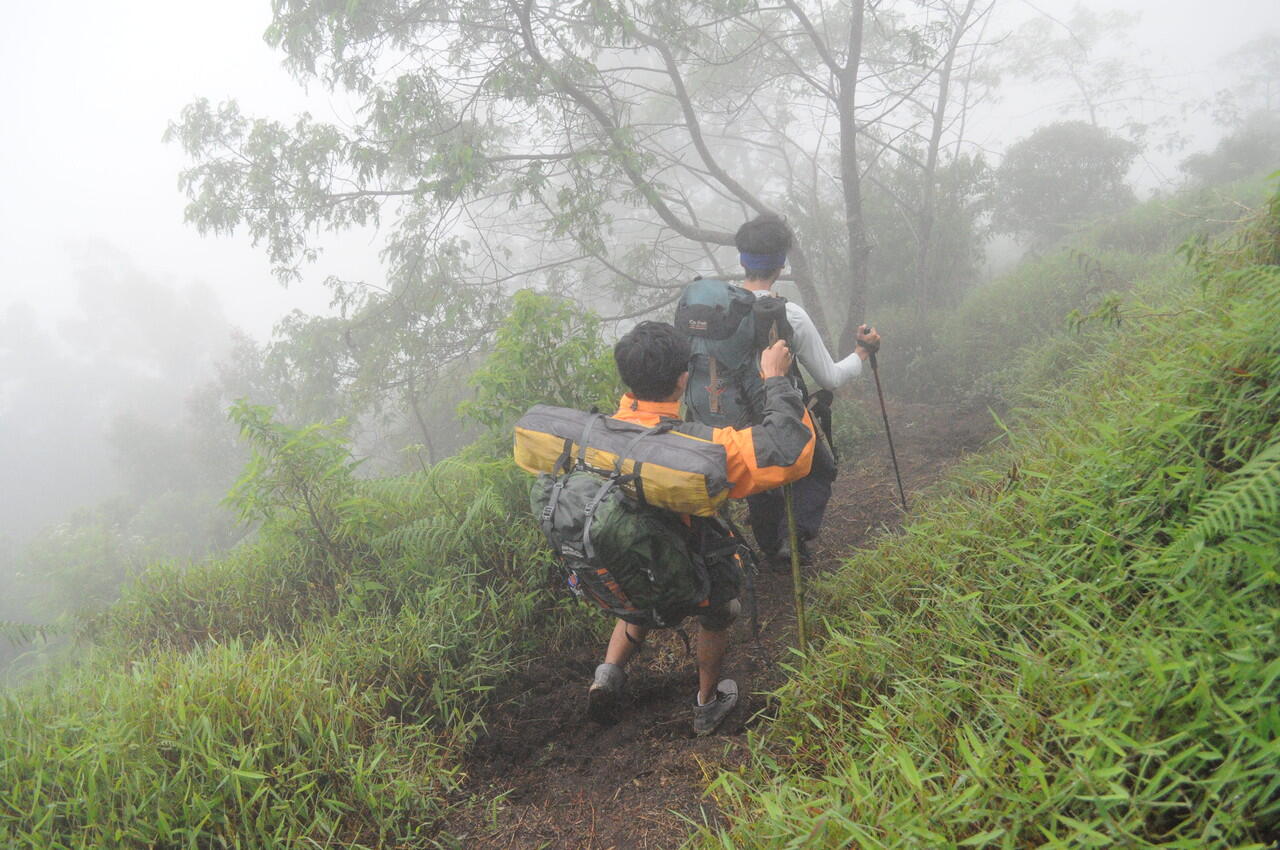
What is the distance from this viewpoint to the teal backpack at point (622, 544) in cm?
204

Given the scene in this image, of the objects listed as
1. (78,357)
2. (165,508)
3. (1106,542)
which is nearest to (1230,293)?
(1106,542)

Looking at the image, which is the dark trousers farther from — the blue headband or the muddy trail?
the blue headband

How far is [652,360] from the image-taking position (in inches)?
90.4

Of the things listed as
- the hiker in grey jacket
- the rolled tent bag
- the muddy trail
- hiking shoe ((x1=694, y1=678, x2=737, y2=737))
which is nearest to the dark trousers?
the hiker in grey jacket

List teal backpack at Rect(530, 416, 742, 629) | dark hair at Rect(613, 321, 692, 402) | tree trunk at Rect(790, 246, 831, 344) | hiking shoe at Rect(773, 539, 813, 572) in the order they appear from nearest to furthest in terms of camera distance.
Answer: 1. teal backpack at Rect(530, 416, 742, 629)
2. dark hair at Rect(613, 321, 692, 402)
3. hiking shoe at Rect(773, 539, 813, 572)
4. tree trunk at Rect(790, 246, 831, 344)

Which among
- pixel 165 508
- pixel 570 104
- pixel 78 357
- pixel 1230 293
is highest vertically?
pixel 78 357

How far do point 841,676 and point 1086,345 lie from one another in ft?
13.5

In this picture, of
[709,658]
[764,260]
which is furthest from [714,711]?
[764,260]

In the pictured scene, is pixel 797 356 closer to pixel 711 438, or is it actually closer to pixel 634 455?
pixel 711 438

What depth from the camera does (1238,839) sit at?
3.78 feet

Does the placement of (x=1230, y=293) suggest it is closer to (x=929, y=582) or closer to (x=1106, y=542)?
(x=1106, y=542)

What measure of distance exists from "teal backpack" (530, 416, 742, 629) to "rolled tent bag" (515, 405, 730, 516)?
2 cm

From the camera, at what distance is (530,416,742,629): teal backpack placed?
2035 mm

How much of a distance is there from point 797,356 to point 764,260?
0.46m
